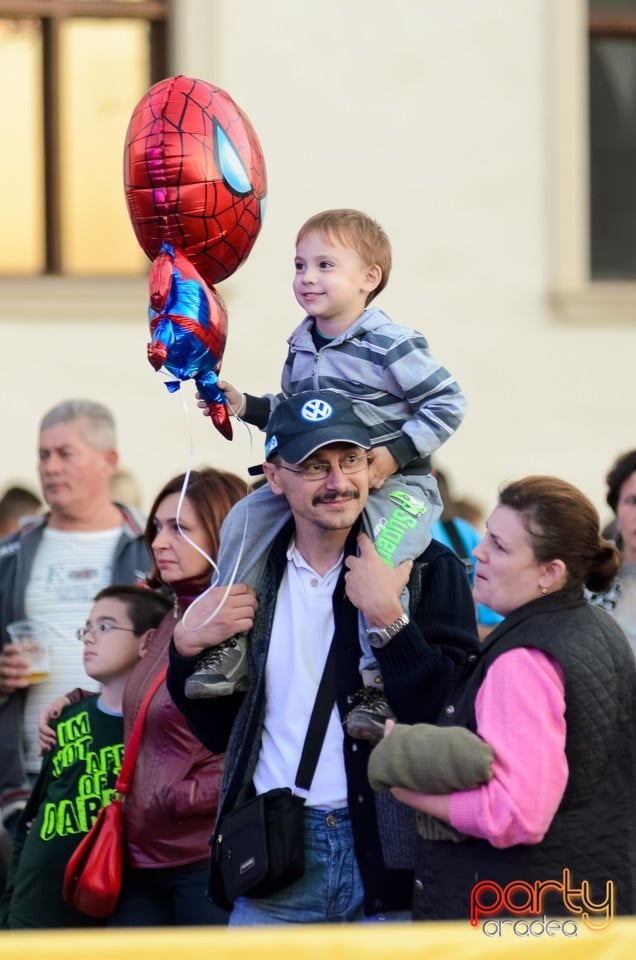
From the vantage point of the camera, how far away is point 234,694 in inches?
143

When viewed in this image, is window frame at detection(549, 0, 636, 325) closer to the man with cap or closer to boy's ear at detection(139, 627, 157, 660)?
boy's ear at detection(139, 627, 157, 660)

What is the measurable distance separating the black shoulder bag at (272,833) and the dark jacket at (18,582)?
76.0 inches

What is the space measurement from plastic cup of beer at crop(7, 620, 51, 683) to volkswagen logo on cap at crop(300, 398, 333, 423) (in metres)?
2.08

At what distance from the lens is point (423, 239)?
8734mm

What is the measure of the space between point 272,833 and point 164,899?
40.3 inches

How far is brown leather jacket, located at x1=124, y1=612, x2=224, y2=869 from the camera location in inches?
166

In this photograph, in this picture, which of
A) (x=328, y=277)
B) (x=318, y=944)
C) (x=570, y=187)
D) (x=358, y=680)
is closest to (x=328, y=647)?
(x=358, y=680)

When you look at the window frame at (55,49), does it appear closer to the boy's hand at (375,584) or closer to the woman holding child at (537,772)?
the boy's hand at (375,584)

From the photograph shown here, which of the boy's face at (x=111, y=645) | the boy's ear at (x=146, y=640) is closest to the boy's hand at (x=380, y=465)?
the boy's ear at (x=146, y=640)

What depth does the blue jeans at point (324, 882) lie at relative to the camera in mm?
3389

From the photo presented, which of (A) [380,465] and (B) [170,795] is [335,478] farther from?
(B) [170,795]

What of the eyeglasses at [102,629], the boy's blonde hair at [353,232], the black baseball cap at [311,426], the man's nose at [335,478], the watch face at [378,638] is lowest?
the eyeglasses at [102,629]

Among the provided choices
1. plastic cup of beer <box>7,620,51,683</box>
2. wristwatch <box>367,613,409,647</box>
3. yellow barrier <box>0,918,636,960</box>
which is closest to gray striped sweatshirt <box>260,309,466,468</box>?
wristwatch <box>367,613,409,647</box>

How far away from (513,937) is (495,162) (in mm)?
6645
